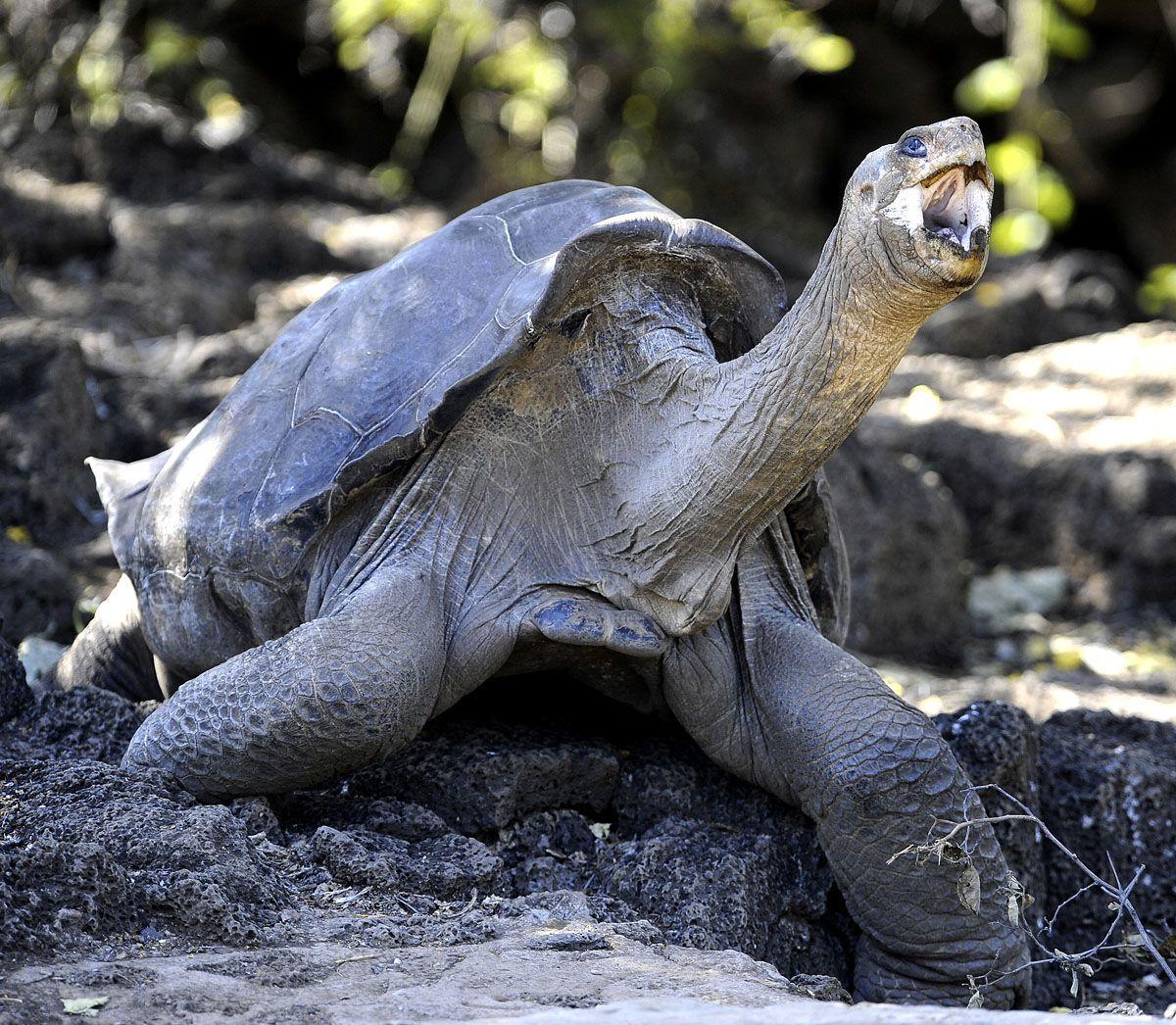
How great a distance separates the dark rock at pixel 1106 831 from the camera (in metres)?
3.69

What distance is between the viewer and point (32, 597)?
4.59 m

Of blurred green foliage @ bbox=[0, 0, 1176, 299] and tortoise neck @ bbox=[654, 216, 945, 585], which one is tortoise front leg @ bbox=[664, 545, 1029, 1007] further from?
blurred green foliage @ bbox=[0, 0, 1176, 299]

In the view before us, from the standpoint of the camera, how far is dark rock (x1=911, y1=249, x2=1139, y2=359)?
9.16 meters

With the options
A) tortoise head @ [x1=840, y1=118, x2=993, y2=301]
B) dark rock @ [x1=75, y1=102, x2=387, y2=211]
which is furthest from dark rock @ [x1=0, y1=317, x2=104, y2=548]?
tortoise head @ [x1=840, y1=118, x2=993, y2=301]

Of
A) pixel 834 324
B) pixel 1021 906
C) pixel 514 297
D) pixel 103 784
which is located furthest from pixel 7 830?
pixel 1021 906

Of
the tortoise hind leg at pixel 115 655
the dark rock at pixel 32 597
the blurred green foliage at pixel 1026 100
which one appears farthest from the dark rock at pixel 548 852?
the blurred green foliage at pixel 1026 100

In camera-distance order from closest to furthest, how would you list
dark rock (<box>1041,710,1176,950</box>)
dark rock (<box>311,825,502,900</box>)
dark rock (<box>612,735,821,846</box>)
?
1. dark rock (<box>311,825,502,900</box>)
2. dark rock (<box>612,735,821,846</box>)
3. dark rock (<box>1041,710,1176,950</box>)

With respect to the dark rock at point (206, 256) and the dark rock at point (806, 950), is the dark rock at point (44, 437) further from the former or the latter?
the dark rock at point (806, 950)

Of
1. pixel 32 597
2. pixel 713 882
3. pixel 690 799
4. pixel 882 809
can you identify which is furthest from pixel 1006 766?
pixel 32 597

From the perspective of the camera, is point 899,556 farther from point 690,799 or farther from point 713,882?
point 713,882

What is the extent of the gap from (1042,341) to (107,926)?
25.9ft

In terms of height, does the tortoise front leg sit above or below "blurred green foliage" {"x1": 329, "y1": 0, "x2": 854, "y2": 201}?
below

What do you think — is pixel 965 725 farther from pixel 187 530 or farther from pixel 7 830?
pixel 7 830

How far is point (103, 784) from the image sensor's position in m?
2.84
